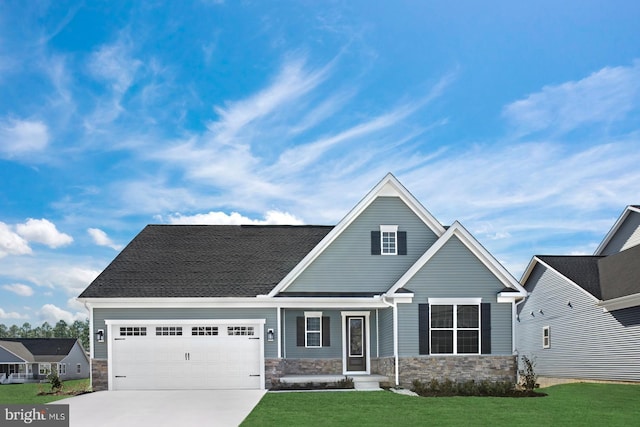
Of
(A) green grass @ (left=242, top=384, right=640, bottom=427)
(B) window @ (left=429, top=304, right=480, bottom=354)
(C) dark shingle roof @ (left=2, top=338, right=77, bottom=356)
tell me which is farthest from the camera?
(C) dark shingle roof @ (left=2, top=338, right=77, bottom=356)

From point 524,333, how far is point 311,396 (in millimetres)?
17375

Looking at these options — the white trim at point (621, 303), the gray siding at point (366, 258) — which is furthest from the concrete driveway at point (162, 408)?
the white trim at point (621, 303)

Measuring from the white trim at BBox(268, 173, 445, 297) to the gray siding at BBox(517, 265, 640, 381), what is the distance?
738 centimetres

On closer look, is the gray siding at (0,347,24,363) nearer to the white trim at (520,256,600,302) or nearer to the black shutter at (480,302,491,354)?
the white trim at (520,256,600,302)

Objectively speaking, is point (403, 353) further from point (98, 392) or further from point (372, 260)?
point (98, 392)

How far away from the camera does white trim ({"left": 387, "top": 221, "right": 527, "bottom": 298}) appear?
21766 millimetres

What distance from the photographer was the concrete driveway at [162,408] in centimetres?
1417

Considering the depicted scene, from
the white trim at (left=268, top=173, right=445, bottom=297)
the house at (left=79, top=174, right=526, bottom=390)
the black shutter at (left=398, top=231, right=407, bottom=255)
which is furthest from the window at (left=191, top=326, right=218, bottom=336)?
the black shutter at (left=398, top=231, right=407, bottom=255)

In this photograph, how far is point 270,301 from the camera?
22750 mm

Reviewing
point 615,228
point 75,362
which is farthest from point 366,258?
point 75,362

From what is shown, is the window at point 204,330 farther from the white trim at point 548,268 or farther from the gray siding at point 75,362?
the gray siding at point 75,362

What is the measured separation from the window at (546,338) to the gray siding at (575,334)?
222mm

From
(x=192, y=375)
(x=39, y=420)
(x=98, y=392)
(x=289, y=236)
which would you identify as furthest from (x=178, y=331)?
(x=39, y=420)

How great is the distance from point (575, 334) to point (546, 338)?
278 cm
